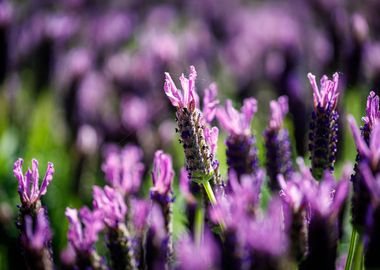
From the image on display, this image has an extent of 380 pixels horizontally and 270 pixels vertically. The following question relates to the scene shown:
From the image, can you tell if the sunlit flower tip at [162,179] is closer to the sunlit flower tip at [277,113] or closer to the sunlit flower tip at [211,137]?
the sunlit flower tip at [211,137]

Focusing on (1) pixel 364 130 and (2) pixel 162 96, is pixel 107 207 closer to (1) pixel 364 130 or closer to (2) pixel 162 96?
(1) pixel 364 130

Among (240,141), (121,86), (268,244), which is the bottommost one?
(268,244)

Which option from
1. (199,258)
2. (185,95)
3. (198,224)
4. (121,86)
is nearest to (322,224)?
(199,258)

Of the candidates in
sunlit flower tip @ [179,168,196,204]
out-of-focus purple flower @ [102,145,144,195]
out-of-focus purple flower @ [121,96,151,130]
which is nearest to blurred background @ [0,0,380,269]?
out-of-focus purple flower @ [121,96,151,130]

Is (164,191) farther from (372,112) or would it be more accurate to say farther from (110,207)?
(372,112)

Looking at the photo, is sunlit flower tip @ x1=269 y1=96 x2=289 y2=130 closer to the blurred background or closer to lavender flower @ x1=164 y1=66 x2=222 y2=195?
lavender flower @ x1=164 y1=66 x2=222 y2=195

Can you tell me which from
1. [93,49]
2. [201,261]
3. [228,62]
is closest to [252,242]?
[201,261]

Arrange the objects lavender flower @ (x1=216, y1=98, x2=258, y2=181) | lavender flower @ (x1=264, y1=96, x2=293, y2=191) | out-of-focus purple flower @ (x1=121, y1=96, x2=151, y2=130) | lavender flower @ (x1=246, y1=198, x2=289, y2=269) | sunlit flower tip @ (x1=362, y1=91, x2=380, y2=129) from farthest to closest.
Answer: out-of-focus purple flower @ (x1=121, y1=96, x2=151, y2=130)
lavender flower @ (x1=264, y1=96, x2=293, y2=191)
lavender flower @ (x1=216, y1=98, x2=258, y2=181)
sunlit flower tip @ (x1=362, y1=91, x2=380, y2=129)
lavender flower @ (x1=246, y1=198, x2=289, y2=269)

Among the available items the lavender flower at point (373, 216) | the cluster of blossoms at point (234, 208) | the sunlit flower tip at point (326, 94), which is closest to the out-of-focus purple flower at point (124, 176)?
the cluster of blossoms at point (234, 208)
